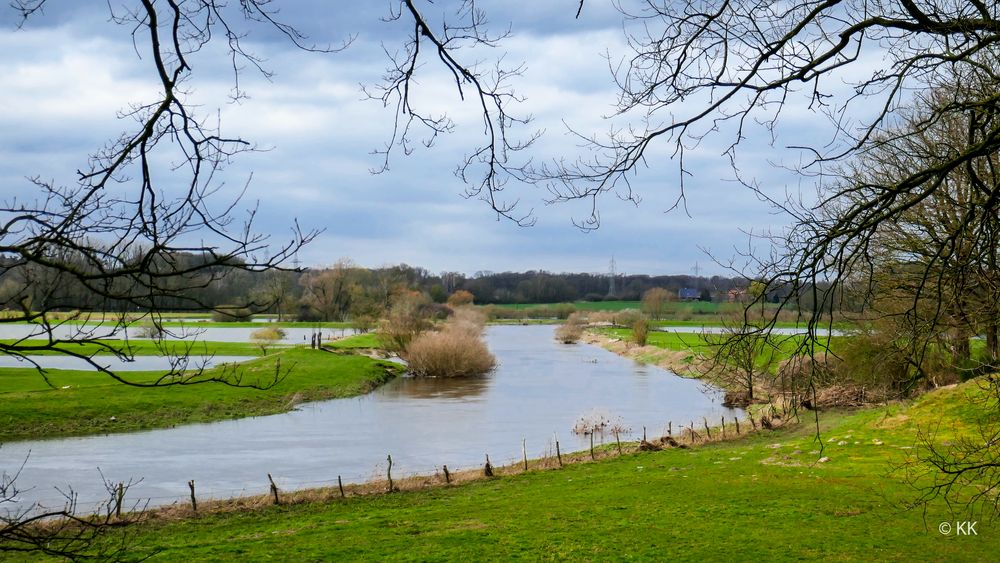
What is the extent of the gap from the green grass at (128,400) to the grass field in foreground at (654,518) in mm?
12659

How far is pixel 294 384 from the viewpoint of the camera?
142 ft

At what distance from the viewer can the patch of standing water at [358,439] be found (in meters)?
21.3

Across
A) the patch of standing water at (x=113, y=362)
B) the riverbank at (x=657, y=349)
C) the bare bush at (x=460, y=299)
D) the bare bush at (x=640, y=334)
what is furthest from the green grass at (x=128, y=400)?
the bare bush at (x=460, y=299)

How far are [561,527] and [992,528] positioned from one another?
6.61 meters

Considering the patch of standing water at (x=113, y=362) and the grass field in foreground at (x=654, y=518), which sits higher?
the patch of standing water at (x=113, y=362)

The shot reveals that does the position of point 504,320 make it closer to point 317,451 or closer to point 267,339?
point 267,339

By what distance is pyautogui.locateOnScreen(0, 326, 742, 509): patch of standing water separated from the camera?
21297 millimetres

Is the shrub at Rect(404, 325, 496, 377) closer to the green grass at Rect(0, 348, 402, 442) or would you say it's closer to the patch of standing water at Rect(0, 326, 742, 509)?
the patch of standing water at Rect(0, 326, 742, 509)

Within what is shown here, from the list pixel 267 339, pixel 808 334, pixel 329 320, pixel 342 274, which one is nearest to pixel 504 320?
pixel 329 320

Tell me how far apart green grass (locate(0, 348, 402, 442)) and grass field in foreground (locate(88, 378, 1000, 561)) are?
12.7m

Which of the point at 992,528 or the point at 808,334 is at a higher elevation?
the point at 808,334

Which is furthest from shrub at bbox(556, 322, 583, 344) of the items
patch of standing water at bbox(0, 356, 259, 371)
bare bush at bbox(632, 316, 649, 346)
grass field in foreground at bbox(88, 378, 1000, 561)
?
grass field in foreground at bbox(88, 378, 1000, 561)

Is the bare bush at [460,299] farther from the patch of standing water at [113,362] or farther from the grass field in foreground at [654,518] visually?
the grass field in foreground at [654,518]

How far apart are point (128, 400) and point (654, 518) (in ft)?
92.5
